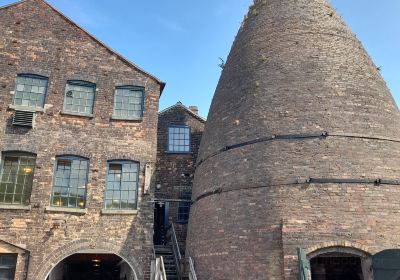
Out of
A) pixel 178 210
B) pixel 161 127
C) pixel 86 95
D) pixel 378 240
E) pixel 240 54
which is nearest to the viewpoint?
pixel 378 240

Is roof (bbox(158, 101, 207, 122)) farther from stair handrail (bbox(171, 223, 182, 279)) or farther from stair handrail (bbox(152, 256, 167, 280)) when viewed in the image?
stair handrail (bbox(152, 256, 167, 280))

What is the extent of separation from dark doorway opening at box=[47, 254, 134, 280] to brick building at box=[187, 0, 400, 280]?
5214 mm

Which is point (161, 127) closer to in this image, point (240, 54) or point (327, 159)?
point (240, 54)

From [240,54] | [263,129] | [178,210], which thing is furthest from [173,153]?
[263,129]

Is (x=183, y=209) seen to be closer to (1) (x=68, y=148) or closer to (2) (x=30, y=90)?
(1) (x=68, y=148)

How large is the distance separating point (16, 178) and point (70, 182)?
5.69ft

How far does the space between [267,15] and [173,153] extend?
7.41 metres

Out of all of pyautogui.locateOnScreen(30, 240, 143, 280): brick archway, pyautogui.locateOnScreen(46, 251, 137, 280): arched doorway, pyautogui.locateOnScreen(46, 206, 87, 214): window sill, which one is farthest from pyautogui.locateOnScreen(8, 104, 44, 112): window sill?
pyautogui.locateOnScreen(46, 251, 137, 280): arched doorway

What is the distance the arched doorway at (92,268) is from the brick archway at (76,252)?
90.4 inches

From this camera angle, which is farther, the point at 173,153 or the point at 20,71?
the point at 173,153

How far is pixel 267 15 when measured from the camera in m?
13.3

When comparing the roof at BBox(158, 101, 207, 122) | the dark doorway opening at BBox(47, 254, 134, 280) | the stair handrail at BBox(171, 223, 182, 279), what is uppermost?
the roof at BBox(158, 101, 207, 122)

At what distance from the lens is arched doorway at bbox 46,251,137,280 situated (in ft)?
50.6

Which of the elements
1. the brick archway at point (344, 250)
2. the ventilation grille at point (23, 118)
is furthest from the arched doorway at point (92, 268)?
the brick archway at point (344, 250)
